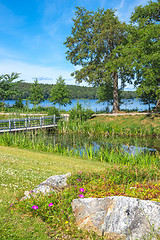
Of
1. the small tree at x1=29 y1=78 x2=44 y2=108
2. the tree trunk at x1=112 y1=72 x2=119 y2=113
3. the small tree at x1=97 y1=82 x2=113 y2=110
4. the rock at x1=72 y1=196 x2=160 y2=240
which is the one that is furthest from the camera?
the small tree at x1=29 y1=78 x2=44 y2=108

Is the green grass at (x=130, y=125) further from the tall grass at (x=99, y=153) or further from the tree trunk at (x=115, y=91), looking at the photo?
the tall grass at (x=99, y=153)

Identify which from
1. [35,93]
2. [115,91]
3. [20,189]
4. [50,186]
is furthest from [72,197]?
[35,93]

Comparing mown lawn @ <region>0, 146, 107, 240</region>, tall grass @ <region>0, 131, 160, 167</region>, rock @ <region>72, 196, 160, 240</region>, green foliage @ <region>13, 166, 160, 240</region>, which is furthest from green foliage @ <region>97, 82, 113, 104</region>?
rock @ <region>72, 196, 160, 240</region>

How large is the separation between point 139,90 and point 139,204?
65.3ft

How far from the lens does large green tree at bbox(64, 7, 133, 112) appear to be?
28.8 metres

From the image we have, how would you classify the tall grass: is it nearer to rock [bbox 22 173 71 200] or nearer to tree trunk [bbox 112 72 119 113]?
rock [bbox 22 173 71 200]

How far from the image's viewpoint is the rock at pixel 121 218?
3.57 m

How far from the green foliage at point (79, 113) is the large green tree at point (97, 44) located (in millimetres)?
5065

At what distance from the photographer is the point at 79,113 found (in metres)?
27.7

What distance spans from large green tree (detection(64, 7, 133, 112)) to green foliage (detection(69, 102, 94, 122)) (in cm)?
506

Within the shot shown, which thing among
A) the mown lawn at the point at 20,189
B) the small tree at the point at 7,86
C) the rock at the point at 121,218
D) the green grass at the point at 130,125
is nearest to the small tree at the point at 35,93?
the small tree at the point at 7,86

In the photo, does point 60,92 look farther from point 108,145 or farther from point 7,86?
point 108,145

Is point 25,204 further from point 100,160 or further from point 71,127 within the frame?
point 71,127

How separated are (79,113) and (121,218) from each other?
24.2 meters
